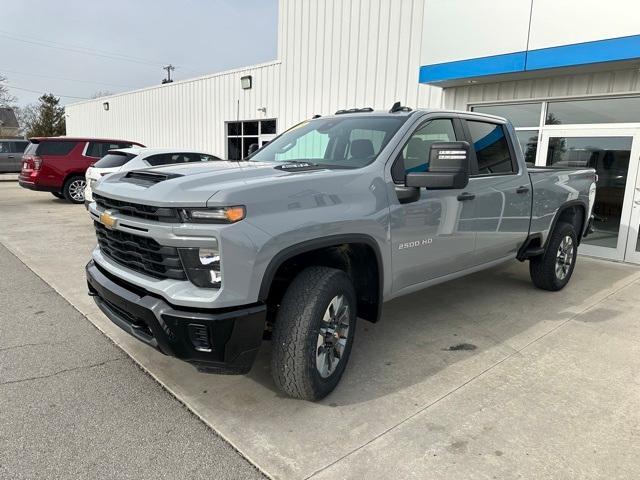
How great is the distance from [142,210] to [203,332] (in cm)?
79

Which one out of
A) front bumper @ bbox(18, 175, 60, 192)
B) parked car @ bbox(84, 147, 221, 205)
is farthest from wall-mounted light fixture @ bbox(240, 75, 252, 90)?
front bumper @ bbox(18, 175, 60, 192)

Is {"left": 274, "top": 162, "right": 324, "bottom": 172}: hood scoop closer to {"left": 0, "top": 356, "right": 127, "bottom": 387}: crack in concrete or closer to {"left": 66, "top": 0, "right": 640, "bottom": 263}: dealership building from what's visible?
{"left": 0, "top": 356, "right": 127, "bottom": 387}: crack in concrete

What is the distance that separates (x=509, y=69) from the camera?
763 centimetres

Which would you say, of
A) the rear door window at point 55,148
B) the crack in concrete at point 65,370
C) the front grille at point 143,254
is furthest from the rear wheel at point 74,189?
the front grille at point 143,254

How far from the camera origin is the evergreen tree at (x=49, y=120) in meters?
50.4

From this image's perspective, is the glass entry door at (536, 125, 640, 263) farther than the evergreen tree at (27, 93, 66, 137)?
No

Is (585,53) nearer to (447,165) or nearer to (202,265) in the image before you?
(447,165)

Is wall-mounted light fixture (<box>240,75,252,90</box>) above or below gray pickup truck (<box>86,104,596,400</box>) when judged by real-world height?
above

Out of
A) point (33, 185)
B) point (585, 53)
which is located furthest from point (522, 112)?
point (33, 185)

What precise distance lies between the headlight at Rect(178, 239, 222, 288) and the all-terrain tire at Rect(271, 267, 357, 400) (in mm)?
490

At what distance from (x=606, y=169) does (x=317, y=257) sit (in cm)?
677

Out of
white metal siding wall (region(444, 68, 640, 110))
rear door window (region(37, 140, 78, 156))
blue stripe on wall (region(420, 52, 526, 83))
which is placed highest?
blue stripe on wall (region(420, 52, 526, 83))

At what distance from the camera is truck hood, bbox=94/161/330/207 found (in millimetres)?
2576

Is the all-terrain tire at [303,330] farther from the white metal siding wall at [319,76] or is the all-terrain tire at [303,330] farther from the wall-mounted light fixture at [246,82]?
the wall-mounted light fixture at [246,82]
